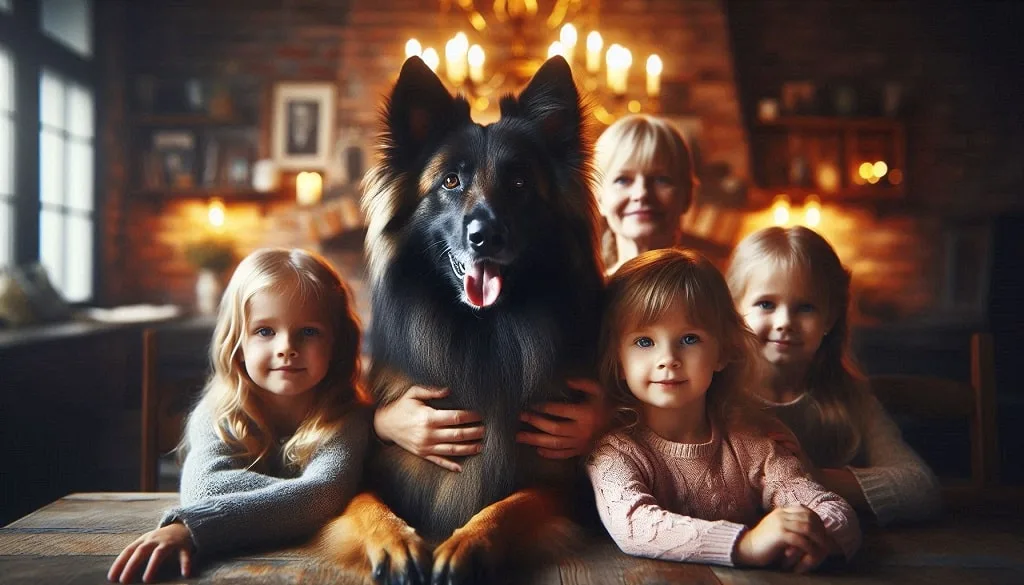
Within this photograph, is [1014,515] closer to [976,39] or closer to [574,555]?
[574,555]

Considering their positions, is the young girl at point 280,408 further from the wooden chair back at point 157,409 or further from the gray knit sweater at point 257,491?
the wooden chair back at point 157,409

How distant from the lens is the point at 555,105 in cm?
134

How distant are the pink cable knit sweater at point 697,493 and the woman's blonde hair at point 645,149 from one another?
2.38 feet

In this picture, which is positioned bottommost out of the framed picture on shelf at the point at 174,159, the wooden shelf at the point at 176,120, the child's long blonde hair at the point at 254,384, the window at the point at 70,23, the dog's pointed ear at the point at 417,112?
the child's long blonde hair at the point at 254,384

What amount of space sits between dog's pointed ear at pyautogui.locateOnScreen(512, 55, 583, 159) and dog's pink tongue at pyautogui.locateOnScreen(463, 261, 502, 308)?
0.91 ft

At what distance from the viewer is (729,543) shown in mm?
1043

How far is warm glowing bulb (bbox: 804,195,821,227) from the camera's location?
193 inches

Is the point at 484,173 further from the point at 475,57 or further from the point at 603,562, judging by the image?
the point at 475,57

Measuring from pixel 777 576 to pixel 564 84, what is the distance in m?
0.86

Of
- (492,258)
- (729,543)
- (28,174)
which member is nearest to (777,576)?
(729,543)

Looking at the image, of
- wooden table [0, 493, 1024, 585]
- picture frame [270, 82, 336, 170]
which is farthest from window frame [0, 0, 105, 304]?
wooden table [0, 493, 1024, 585]

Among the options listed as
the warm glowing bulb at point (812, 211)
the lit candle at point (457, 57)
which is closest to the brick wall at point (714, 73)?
the warm glowing bulb at point (812, 211)

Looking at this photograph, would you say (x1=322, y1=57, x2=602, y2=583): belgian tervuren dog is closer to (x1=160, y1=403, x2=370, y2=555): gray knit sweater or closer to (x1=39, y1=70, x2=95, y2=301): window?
(x1=160, y1=403, x2=370, y2=555): gray knit sweater

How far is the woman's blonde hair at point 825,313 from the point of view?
144cm
